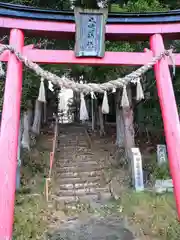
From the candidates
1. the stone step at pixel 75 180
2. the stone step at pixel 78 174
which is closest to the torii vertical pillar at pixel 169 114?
the stone step at pixel 75 180

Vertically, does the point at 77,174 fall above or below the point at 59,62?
below

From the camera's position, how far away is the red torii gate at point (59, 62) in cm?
448

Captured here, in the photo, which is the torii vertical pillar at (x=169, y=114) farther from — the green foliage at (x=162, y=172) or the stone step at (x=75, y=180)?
the stone step at (x=75, y=180)

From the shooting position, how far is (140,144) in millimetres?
14797

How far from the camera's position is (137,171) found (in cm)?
1022

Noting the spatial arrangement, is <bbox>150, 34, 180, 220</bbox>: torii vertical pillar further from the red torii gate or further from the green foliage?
the green foliage

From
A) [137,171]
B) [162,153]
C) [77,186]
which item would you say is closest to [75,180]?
[77,186]

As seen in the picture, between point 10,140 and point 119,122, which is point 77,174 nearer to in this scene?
point 119,122

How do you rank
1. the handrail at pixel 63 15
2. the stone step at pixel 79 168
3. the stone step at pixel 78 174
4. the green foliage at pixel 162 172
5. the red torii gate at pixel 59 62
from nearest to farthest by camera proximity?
1. the red torii gate at pixel 59 62
2. the handrail at pixel 63 15
3. the green foliage at pixel 162 172
4. the stone step at pixel 78 174
5. the stone step at pixel 79 168

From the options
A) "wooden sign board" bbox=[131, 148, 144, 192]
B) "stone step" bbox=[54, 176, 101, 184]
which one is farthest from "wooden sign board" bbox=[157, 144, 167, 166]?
"stone step" bbox=[54, 176, 101, 184]

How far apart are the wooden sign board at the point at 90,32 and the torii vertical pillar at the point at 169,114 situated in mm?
1014

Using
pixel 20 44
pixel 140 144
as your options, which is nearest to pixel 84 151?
pixel 140 144

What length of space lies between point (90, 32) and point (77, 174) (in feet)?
24.2

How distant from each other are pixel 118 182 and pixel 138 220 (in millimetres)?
2992
